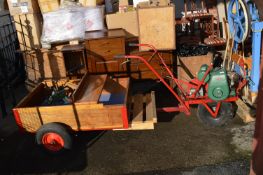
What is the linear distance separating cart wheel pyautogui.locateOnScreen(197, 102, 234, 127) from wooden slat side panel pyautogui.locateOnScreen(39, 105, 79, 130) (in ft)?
7.94

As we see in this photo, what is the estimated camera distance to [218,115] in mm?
5855

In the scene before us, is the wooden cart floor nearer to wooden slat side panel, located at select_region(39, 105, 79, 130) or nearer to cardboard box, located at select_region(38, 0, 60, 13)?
wooden slat side panel, located at select_region(39, 105, 79, 130)

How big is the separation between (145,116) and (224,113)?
5.14 feet

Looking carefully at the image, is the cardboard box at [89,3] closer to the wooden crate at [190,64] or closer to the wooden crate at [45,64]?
the wooden crate at [45,64]

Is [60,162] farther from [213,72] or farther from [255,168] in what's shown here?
[255,168]

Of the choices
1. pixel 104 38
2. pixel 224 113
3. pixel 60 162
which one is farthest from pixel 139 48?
pixel 60 162

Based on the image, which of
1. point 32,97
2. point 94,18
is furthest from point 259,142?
point 94,18

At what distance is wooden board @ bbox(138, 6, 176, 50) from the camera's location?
6.40 metres

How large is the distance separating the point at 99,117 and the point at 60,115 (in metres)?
0.68

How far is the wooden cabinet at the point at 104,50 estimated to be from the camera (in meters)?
6.69

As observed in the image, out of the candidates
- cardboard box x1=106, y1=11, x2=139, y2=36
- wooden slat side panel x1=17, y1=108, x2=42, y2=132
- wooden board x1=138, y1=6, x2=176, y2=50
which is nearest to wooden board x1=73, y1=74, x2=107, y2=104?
wooden slat side panel x1=17, y1=108, x2=42, y2=132

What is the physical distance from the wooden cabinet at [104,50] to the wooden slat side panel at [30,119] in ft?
6.94

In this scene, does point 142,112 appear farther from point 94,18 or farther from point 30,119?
point 94,18

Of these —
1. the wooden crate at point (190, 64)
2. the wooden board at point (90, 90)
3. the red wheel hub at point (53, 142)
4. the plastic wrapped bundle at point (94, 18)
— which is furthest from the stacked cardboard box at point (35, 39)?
the wooden crate at point (190, 64)
